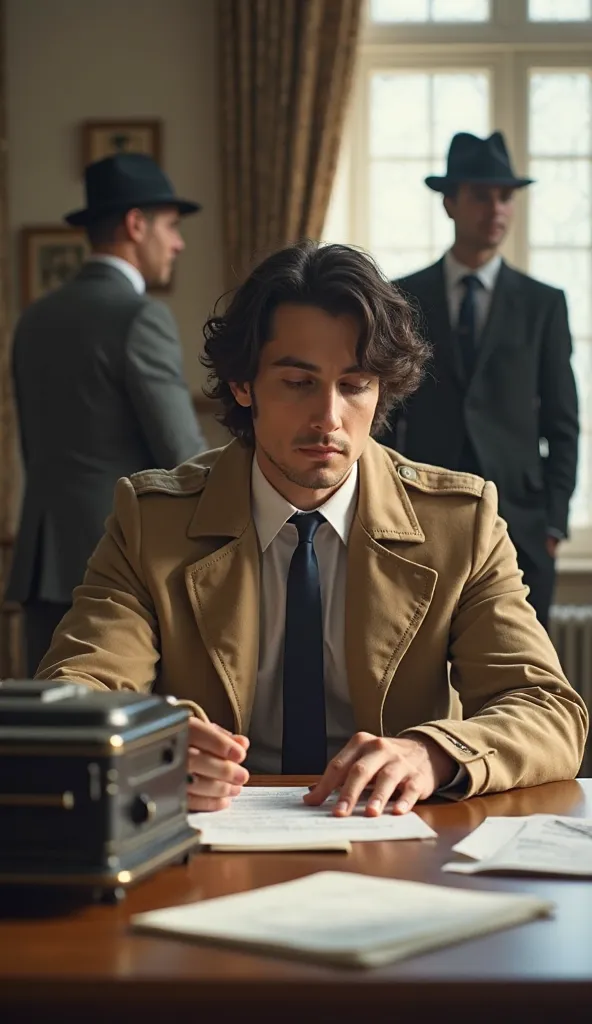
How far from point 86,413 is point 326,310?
1.44 meters

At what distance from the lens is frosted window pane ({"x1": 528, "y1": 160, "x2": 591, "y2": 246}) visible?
557cm

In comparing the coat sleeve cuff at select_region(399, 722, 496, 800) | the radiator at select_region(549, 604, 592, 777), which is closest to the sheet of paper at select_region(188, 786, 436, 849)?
the coat sleeve cuff at select_region(399, 722, 496, 800)

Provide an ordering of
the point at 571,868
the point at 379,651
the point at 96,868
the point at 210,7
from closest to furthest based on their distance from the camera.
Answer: the point at 96,868 < the point at 571,868 < the point at 379,651 < the point at 210,7

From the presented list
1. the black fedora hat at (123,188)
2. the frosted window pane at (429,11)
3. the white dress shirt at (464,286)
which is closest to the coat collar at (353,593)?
the black fedora hat at (123,188)

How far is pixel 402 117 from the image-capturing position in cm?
562

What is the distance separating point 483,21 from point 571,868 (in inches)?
193

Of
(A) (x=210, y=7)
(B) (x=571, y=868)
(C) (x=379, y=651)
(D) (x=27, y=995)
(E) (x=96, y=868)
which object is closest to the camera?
(D) (x=27, y=995)

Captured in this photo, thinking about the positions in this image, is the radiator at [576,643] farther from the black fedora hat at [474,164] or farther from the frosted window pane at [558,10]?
the frosted window pane at [558,10]

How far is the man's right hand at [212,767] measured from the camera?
1.53 metres

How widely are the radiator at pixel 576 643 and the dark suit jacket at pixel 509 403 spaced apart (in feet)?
4.15

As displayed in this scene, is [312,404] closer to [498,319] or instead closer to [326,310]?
[326,310]

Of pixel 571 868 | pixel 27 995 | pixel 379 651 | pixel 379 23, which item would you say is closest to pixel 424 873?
pixel 571 868

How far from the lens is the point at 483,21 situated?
5555 millimetres

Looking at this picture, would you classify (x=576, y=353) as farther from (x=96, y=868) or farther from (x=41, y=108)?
(x=96, y=868)
